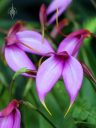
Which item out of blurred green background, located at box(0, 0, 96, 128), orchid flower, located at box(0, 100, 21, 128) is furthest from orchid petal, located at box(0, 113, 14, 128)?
blurred green background, located at box(0, 0, 96, 128)

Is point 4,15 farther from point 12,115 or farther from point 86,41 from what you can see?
point 12,115

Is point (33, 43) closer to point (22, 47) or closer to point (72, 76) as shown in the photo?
point (22, 47)

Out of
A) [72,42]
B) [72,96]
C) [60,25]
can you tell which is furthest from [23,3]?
[72,96]

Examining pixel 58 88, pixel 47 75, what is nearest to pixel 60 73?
pixel 47 75

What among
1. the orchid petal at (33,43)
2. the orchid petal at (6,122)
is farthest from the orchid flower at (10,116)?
the orchid petal at (33,43)

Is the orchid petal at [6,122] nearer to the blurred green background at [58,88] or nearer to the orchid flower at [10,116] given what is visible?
the orchid flower at [10,116]

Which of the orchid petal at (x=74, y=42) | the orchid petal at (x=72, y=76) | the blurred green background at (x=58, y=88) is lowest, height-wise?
the blurred green background at (x=58, y=88)
